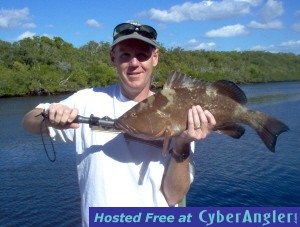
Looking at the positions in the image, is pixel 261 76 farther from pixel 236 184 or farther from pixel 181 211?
pixel 181 211

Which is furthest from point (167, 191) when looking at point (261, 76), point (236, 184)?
point (261, 76)

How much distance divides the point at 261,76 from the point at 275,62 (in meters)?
33.8

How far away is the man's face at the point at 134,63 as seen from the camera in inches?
125

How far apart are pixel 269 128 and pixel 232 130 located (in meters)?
0.33

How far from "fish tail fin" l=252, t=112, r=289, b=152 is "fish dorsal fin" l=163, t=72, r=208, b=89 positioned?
2.15 ft

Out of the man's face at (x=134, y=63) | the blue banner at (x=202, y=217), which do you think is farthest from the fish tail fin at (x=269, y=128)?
the man's face at (x=134, y=63)

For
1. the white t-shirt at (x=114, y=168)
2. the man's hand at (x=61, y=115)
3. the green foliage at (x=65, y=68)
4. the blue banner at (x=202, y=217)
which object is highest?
the green foliage at (x=65, y=68)

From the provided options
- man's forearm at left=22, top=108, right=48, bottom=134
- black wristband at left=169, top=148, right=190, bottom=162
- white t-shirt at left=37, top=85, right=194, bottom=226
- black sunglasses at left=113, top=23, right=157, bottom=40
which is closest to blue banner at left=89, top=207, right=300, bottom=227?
white t-shirt at left=37, top=85, right=194, bottom=226

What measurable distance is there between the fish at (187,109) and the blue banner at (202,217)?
0.65m

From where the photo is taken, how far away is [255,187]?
14500 millimetres

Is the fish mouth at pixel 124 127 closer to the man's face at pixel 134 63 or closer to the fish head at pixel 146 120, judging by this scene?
the fish head at pixel 146 120

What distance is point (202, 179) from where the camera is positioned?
15273 millimetres

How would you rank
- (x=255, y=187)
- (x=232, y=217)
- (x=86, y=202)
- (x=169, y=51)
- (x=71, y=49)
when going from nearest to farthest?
(x=232, y=217), (x=86, y=202), (x=255, y=187), (x=71, y=49), (x=169, y=51)

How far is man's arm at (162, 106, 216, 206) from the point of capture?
307 centimetres
